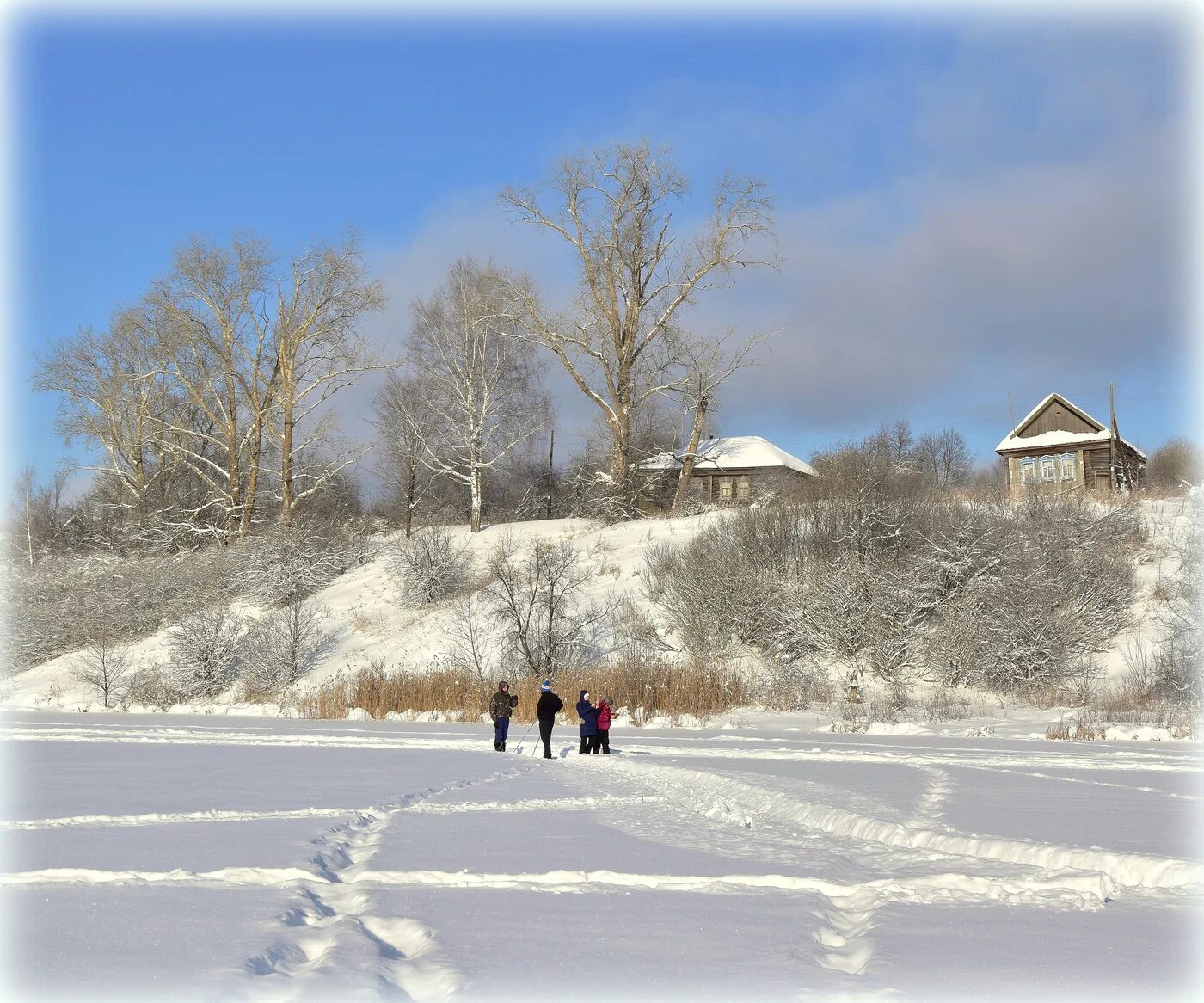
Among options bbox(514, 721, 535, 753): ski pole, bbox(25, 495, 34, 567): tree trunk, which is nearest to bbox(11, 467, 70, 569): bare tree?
bbox(25, 495, 34, 567): tree trunk

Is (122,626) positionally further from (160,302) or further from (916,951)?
(916,951)

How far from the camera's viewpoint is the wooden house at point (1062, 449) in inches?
2089

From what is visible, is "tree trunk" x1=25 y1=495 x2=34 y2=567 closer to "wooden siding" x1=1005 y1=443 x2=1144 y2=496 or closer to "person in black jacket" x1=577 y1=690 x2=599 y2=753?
"person in black jacket" x1=577 y1=690 x2=599 y2=753

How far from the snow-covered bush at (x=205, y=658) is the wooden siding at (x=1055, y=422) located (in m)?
40.0

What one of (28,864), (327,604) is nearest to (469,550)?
(327,604)

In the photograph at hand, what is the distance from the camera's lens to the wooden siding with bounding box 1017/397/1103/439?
54.0 metres

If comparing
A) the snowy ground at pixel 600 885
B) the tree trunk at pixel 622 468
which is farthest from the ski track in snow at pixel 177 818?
the tree trunk at pixel 622 468

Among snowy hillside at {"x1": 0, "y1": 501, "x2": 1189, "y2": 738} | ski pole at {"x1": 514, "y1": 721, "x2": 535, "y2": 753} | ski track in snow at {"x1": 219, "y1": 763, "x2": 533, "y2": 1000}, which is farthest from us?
snowy hillside at {"x1": 0, "y1": 501, "x2": 1189, "y2": 738}

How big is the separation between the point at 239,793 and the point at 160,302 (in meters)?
38.0

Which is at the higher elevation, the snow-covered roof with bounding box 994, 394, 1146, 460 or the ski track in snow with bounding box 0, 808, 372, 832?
the snow-covered roof with bounding box 994, 394, 1146, 460

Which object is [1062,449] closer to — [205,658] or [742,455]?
[742,455]

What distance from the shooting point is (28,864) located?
7891 millimetres

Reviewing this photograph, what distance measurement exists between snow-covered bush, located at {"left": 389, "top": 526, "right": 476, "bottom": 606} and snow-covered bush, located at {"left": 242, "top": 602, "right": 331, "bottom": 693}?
3.39 metres

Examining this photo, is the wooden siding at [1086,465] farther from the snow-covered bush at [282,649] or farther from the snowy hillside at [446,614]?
the snow-covered bush at [282,649]
